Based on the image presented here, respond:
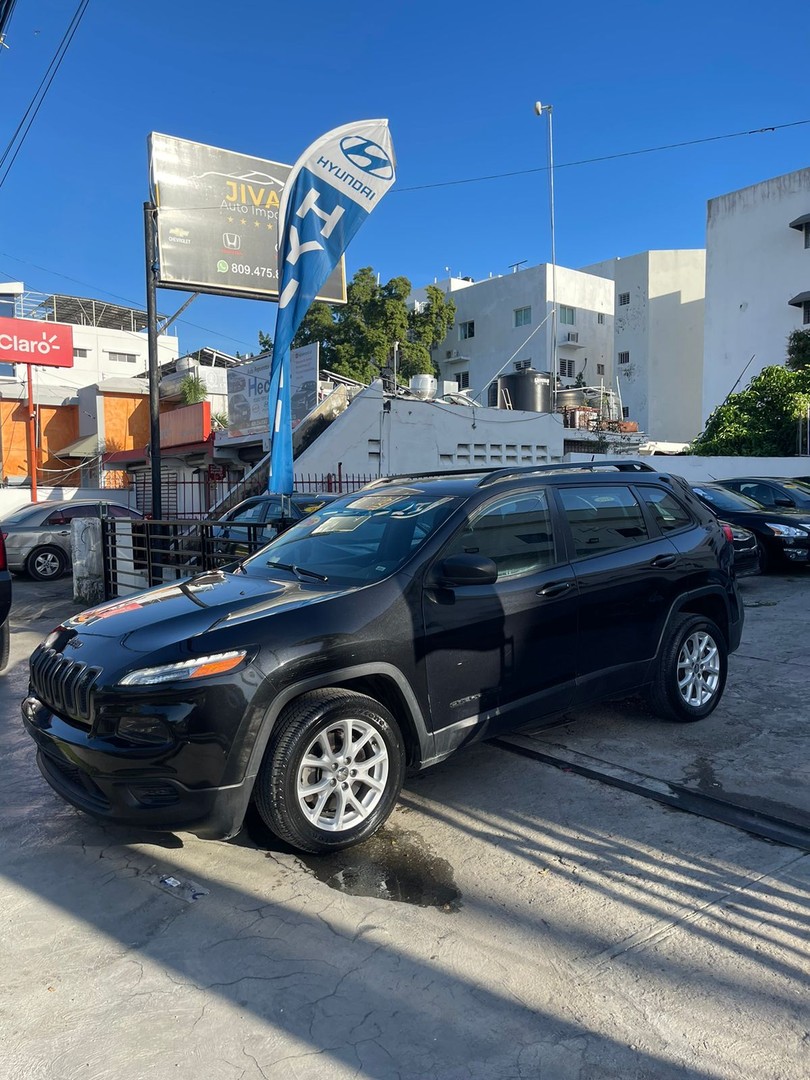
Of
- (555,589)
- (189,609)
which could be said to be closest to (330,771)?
(189,609)

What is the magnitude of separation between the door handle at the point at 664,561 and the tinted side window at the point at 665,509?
22cm

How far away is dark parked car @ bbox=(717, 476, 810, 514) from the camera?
12.8 metres

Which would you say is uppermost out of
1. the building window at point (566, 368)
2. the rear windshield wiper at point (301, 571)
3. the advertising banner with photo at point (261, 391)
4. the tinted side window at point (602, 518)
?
the building window at point (566, 368)

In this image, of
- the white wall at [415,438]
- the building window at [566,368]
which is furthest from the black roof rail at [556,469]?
the building window at [566,368]

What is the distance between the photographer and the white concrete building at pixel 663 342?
4066 cm

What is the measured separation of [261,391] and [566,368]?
87.1 ft

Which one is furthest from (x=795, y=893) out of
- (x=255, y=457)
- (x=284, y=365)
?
(x=255, y=457)

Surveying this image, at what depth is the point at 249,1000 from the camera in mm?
2625

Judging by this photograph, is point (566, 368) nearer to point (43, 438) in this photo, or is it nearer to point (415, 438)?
point (43, 438)

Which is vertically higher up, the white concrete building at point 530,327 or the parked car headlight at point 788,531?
the white concrete building at point 530,327

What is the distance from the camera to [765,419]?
2416 centimetres

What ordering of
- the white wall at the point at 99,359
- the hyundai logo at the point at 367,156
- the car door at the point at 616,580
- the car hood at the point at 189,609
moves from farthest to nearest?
the white wall at the point at 99,359
the hyundai logo at the point at 367,156
the car door at the point at 616,580
the car hood at the point at 189,609

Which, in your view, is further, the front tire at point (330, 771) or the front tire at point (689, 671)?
the front tire at point (689, 671)

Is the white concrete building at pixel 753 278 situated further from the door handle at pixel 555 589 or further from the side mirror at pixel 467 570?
the side mirror at pixel 467 570
